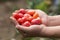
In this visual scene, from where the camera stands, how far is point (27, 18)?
1.61 metres

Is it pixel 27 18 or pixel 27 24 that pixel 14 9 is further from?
pixel 27 24

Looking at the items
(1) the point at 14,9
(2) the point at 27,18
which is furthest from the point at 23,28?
(1) the point at 14,9

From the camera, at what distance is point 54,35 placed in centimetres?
152

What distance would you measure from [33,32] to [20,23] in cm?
13

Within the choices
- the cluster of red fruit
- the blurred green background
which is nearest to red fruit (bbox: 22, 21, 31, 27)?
the cluster of red fruit

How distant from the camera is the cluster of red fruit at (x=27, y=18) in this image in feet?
5.12

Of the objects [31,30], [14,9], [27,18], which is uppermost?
[14,9]

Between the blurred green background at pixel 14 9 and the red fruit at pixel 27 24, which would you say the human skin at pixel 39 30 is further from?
the blurred green background at pixel 14 9

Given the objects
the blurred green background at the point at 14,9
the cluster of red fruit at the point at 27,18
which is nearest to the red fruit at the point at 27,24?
the cluster of red fruit at the point at 27,18

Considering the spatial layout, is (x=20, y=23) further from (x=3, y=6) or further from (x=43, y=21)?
(x=3, y=6)

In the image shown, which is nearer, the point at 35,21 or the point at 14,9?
the point at 35,21

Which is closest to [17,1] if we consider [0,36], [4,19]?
[4,19]

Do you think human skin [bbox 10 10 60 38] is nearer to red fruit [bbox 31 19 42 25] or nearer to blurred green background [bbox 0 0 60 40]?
red fruit [bbox 31 19 42 25]

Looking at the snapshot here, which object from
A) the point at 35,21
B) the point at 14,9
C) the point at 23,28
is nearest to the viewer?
the point at 23,28
